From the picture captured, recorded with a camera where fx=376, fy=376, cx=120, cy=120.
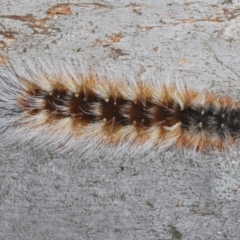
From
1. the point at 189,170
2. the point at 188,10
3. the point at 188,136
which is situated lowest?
the point at 189,170

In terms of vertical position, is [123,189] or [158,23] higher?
[158,23]

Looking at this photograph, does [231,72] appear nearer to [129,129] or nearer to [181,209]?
[129,129]

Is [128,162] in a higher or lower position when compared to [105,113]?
lower

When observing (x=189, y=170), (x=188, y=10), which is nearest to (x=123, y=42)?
(x=188, y=10)

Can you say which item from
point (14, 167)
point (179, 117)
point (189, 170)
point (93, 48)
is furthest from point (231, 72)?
point (14, 167)
